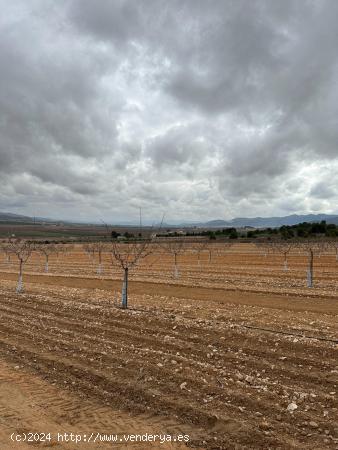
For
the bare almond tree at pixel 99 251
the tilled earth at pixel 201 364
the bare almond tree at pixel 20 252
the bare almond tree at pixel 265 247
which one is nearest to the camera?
the tilled earth at pixel 201 364

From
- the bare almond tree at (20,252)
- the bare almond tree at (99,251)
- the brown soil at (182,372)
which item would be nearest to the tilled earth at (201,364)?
the brown soil at (182,372)

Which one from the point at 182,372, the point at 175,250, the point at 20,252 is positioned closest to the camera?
the point at 182,372

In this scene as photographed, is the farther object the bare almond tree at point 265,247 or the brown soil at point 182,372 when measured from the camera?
the bare almond tree at point 265,247

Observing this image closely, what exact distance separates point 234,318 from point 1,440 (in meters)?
9.86

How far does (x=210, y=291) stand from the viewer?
78.1 feet

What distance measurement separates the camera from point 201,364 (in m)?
9.87

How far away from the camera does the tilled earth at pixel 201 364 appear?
7.06 metres

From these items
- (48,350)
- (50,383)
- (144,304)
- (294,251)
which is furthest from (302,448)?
(294,251)

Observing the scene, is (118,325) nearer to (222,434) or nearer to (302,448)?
(222,434)

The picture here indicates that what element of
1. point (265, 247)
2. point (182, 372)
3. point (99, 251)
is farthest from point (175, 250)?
point (182, 372)

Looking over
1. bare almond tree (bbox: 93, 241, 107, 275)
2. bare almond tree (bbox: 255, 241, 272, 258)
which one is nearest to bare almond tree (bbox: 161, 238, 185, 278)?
bare almond tree (bbox: 93, 241, 107, 275)

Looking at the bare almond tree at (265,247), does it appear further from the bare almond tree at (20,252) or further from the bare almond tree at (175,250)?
the bare almond tree at (20,252)

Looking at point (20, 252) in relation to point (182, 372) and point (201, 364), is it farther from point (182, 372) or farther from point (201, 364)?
point (182, 372)

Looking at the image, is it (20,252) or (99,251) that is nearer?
(99,251)
